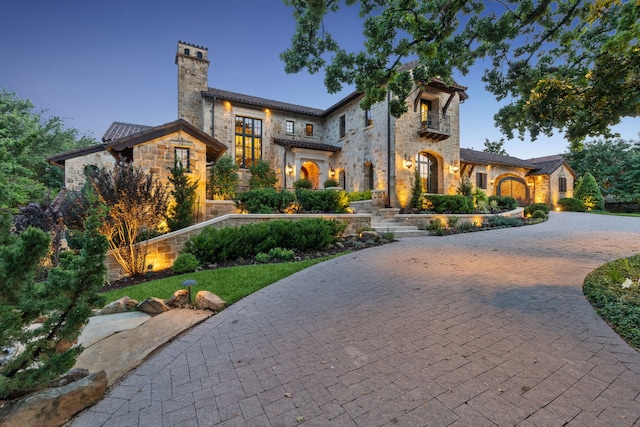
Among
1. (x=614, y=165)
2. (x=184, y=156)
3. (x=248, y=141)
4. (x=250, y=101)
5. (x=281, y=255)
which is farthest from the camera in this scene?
(x=614, y=165)

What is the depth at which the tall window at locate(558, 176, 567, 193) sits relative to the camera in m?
24.1

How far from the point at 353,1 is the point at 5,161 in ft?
19.0

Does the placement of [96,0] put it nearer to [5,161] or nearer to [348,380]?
[5,161]

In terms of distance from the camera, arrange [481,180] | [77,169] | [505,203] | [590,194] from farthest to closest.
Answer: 1. [590,194]
2. [481,180]
3. [505,203]
4. [77,169]

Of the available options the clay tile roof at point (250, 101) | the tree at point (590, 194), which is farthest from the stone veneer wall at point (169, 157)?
the tree at point (590, 194)

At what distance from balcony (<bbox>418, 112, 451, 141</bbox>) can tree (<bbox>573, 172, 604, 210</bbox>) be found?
1808 centimetres

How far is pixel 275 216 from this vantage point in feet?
29.2

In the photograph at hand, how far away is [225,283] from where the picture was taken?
16.6 feet

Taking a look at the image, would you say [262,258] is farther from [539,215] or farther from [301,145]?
[539,215]

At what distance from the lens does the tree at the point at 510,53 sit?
502 centimetres

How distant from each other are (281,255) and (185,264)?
7.77ft

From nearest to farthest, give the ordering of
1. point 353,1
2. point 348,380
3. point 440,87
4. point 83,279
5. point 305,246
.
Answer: point 83,279
point 348,380
point 353,1
point 305,246
point 440,87

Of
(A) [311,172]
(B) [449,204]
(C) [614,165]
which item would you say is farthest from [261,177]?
(C) [614,165]

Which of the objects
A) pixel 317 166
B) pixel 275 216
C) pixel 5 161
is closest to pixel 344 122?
pixel 317 166
